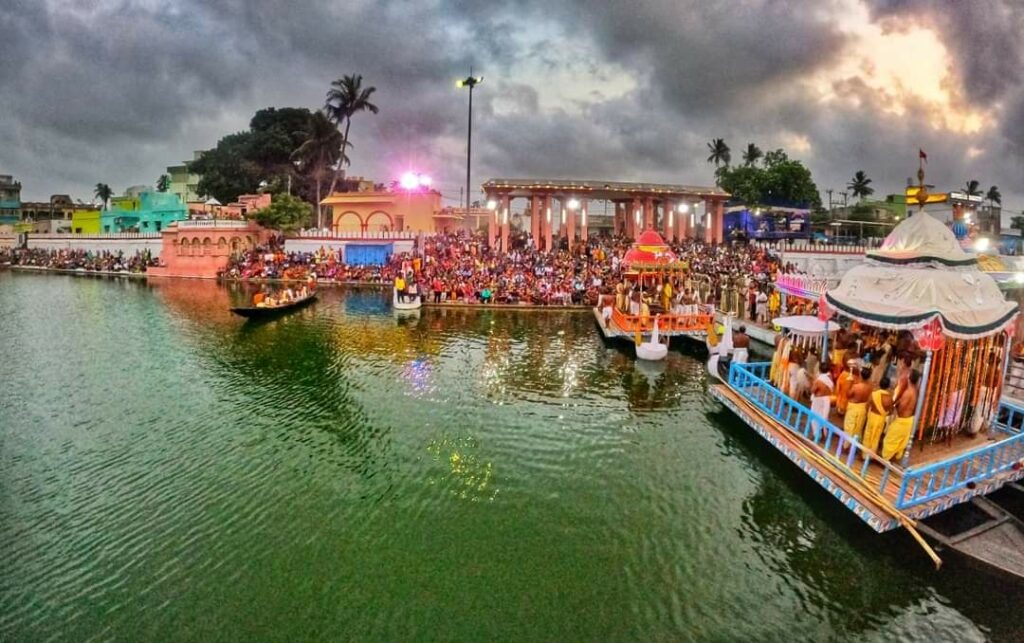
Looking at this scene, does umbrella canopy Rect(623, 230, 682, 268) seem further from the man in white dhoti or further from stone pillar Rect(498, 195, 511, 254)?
stone pillar Rect(498, 195, 511, 254)

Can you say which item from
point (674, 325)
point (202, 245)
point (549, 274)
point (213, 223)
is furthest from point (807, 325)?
point (202, 245)

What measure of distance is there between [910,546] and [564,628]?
17.3 feet

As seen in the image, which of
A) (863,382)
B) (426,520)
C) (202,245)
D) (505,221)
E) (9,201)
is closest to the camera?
(426,520)

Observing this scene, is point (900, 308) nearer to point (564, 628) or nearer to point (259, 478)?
point (564, 628)

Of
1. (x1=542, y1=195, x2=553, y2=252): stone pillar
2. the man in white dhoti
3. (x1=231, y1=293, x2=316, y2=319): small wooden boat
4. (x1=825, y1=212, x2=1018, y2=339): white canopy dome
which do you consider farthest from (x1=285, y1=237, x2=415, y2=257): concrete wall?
(x1=825, y1=212, x2=1018, y2=339): white canopy dome

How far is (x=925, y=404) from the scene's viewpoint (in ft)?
29.2

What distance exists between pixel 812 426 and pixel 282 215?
46.2 meters

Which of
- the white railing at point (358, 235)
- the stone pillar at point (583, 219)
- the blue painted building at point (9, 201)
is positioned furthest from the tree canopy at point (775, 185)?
the blue painted building at point (9, 201)

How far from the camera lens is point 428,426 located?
1253 centimetres

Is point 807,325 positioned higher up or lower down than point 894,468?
higher up

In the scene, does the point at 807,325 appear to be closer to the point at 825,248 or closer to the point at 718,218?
the point at 718,218

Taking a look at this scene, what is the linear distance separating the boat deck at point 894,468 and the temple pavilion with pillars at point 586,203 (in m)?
30.0

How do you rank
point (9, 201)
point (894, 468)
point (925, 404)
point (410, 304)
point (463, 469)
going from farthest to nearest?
point (9, 201), point (410, 304), point (463, 469), point (925, 404), point (894, 468)

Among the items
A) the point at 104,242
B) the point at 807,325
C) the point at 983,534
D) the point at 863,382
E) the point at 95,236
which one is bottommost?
the point at 983,534
